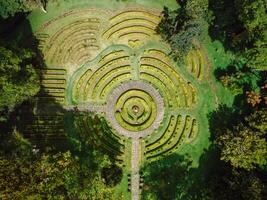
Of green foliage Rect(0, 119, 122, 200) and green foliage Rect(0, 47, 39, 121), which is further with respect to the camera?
green foliage Rect(0, 47, 39, 121)

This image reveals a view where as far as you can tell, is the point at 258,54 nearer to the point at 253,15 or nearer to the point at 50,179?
the point at 253,15

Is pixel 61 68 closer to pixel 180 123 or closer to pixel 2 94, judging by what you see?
pixel 2 94

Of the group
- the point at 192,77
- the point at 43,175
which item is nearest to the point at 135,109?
the point at 192,77

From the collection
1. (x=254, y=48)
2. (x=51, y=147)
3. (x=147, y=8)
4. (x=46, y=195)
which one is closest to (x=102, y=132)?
(x=51, y=147)

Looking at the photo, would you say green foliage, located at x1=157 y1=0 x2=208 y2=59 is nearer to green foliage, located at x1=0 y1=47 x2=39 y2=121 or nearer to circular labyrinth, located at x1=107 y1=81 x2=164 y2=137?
circular labyrinth, located at x1=107 y1=81 x2=164 y2=137

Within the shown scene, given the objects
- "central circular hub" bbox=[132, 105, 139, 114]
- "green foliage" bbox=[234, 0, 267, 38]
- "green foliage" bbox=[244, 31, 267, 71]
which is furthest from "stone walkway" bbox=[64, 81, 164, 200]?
"green foliage" bbox=[234, 0, 267, 38]

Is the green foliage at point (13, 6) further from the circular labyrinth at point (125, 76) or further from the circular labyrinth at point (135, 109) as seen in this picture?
the circular labyrinth at point (135, 109)

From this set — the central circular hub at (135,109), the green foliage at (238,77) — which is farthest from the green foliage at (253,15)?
the central circular hub at (135,109)
